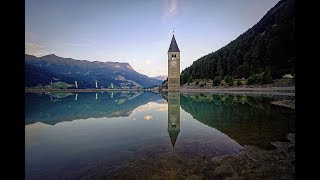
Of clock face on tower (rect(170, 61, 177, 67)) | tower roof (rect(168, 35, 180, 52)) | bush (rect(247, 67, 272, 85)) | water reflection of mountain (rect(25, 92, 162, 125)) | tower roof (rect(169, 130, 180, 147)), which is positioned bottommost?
tower roof (rect(169, 130, 180, 147))

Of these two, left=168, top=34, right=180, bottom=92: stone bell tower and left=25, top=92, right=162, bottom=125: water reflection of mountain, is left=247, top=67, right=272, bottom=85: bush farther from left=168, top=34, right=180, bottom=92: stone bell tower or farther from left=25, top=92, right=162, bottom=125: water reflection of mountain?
left=168, top=34, right=180, bottom=92: stone bell tower

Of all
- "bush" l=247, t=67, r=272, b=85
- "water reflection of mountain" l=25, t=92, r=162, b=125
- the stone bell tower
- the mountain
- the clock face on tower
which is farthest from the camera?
the clock face on tower

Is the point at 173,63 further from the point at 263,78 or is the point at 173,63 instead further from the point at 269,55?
the point at 263,78

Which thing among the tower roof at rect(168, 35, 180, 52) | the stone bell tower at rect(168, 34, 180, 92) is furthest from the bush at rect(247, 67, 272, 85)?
the tower roof at rect(168, 35, 180, 52)

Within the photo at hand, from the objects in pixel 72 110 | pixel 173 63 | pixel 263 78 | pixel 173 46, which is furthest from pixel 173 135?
pixel 173 46

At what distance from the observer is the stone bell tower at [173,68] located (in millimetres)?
111438

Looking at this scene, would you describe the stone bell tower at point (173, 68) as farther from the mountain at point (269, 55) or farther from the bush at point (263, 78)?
the bush at point (263, 78)

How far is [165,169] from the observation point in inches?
353

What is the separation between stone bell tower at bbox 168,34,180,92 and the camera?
111438 mm

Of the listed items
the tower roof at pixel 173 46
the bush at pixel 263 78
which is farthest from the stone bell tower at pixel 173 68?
the bush at pixel 263 78

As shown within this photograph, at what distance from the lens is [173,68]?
369 ft

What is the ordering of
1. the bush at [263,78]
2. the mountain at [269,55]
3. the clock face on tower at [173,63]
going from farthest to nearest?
the clock face on tower at [173,63] < the mountain at [269,55] < the bush at [263,78]

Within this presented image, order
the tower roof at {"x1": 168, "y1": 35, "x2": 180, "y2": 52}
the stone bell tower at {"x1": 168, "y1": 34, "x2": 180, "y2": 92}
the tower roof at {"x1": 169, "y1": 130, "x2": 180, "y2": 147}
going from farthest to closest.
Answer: the tower roof at {"x1": 168, "y1": 35, "x2": 180, "y2": 52} < the stone bell tower at {"x1": 168, "y1": 34, "x2": 180, "y2": 92} < the tower roof at {"x1": 169, "y1": 130, "x2": 180, "y2": 147}
